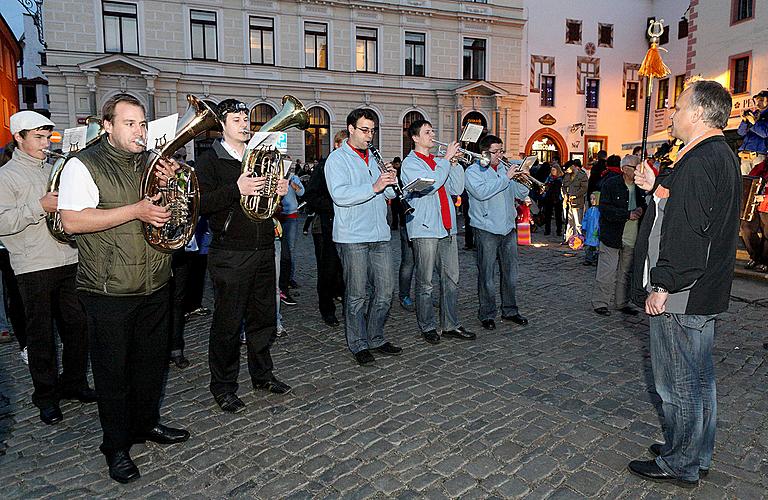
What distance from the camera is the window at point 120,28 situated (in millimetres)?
25453

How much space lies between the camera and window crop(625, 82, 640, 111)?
3444 centimetres

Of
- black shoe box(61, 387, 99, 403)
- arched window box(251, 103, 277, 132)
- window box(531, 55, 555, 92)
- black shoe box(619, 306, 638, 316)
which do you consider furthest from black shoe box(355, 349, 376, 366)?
window box(531, 55, 555, 92)

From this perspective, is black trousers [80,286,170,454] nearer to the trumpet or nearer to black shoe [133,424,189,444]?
black shoe [133,424,189,444]

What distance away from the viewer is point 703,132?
3057 millimetres

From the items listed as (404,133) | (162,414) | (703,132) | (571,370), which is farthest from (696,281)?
(404,133)

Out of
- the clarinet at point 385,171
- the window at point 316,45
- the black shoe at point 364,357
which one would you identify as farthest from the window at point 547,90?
the black shoe at point 364,357

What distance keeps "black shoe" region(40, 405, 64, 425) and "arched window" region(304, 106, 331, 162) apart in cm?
2572

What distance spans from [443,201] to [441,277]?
0.84 meters

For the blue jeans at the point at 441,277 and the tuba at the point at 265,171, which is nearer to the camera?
the tuba at the point at 265,171

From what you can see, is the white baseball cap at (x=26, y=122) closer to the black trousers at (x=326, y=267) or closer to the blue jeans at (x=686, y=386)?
the black trousers at (x=326, y=267)

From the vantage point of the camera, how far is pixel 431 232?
231 inches

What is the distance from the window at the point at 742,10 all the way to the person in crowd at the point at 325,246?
791 inches

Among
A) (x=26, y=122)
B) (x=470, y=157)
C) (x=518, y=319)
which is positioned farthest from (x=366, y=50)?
(x=26, y=122)

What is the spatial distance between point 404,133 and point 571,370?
2663 centimetres
